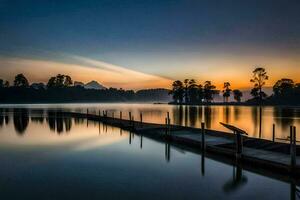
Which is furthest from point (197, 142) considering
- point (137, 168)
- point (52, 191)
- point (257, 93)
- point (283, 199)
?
point (257, 93)

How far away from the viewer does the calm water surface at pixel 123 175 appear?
1477 cm

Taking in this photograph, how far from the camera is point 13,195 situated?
14531 mm

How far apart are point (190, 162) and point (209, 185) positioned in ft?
18.1

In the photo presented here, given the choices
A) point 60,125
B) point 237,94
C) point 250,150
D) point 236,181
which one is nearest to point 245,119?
point 60,125

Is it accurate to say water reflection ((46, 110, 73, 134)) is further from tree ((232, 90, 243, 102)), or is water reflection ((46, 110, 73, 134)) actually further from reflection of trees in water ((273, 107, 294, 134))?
tree ((232, 90, 243, 102))

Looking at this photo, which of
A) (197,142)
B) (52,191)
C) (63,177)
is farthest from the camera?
(197,142)

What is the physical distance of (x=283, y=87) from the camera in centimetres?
15662

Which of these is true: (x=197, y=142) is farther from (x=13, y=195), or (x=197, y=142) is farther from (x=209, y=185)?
(x=13, y=195)

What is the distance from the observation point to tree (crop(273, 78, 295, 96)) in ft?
503

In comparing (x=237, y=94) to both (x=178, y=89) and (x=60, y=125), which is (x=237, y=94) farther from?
(x=60, y=125)

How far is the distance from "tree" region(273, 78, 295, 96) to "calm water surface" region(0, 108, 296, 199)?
14301 cm

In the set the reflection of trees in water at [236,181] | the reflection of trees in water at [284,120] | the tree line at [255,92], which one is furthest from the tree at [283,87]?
the reflection of trees in water at [236,181]

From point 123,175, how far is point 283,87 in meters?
158

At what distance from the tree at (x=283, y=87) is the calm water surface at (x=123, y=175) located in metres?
143
